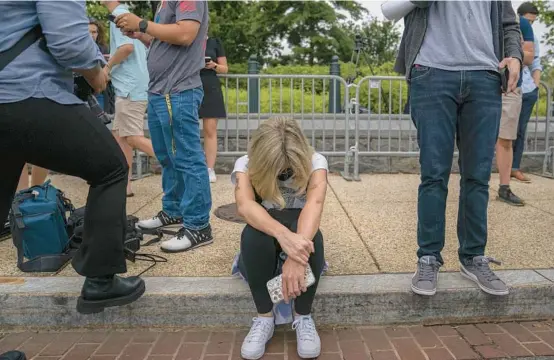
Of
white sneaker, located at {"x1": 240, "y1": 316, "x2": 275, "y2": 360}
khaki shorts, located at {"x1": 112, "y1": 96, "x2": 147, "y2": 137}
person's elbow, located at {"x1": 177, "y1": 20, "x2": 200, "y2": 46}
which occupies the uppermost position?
person's elbow, located at {"x1": 177, "y1": 20, "x2": 200, "y2": 46}

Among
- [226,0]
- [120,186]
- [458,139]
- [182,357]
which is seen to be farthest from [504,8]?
[226,0]

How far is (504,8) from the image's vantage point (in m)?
2.68

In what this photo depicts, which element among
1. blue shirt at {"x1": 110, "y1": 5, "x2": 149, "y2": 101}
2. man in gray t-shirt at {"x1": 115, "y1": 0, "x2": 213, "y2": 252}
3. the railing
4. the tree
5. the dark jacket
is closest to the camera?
the dark jacket

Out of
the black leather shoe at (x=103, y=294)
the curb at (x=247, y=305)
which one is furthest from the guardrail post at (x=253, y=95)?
the black leather shoe at (x=103, y=294)

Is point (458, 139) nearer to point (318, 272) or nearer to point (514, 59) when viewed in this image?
point (514, 59)

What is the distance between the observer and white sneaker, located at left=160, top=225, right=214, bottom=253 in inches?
127

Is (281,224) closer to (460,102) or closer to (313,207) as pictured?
(313,207)

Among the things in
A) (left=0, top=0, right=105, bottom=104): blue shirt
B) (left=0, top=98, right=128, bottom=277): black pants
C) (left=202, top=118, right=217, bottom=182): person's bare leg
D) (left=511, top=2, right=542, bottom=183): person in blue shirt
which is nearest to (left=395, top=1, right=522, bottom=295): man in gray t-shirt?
(left=0, top=98, right=128, bottom=277): black pants

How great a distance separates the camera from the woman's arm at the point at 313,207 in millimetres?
2348

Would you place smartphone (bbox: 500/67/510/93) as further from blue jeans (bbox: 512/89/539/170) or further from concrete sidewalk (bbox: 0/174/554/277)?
blue jeans (bbox: 512/89/539/170)

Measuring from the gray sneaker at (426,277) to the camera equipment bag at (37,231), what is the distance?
2106 millimetres

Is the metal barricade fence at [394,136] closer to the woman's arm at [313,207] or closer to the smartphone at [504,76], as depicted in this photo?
the smartphone at [504,76]

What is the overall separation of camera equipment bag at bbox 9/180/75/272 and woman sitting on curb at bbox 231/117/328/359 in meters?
1.26

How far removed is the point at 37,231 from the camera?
2.90 metres
